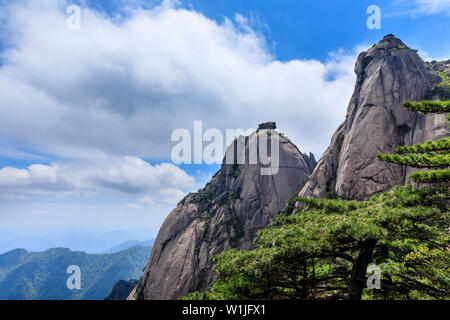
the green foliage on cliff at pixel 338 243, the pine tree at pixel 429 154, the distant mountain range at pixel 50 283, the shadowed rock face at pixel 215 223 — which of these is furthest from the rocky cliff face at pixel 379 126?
the distant mountain range at pixel 50 283

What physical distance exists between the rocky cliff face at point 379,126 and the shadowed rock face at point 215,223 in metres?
7.63

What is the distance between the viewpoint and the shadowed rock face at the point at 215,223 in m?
32.7

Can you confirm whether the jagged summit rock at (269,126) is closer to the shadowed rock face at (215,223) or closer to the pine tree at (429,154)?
the shadowed rock face at (215,223)

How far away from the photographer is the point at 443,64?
30047 millimetres

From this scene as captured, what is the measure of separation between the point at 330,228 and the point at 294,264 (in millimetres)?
1626

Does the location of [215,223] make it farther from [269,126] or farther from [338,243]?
[338,243]

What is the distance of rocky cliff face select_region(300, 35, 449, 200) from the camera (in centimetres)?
2450

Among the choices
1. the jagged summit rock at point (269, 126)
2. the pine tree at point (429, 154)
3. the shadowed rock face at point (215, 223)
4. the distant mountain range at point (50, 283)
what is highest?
the jagged summit rock at point (269, 126)

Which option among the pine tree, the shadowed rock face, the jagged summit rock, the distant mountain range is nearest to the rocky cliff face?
the shadowed rock face

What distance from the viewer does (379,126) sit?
26.4 m

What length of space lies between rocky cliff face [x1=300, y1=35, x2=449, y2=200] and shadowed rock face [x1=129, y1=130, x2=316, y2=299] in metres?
7.63

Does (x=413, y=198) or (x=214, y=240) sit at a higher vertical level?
(x=413, y=198)
